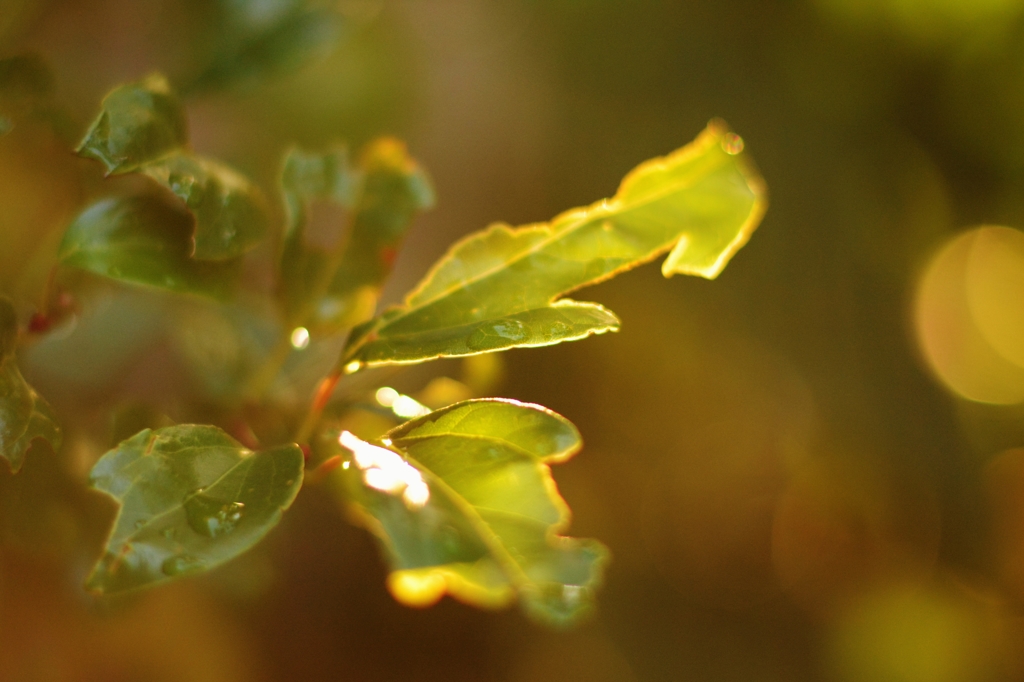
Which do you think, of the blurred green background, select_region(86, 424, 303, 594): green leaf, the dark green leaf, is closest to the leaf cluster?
select_region(86, 424, 303, 594): green leaf

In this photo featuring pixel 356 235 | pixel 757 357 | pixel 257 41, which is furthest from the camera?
pixel 757 357

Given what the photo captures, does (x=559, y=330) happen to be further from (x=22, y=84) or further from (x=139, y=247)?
(x=22, y=84)

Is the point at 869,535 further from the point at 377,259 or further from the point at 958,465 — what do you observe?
the point at 377,259

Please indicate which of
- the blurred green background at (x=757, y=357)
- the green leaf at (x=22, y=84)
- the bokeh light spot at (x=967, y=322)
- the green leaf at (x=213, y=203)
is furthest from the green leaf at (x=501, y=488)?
the bokeh light spot at (x=967, y=322)

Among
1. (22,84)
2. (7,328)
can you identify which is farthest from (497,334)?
(22,84)

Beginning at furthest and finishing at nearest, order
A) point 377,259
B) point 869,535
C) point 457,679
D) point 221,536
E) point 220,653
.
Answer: point 869,535 → point 457,679 → point 220,653 → point 377,259 → point 221,536

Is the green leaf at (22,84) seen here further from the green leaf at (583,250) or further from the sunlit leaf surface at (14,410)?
the green leaf at (583,250)

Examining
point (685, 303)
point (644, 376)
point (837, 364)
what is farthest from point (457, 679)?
point (837, 364)
